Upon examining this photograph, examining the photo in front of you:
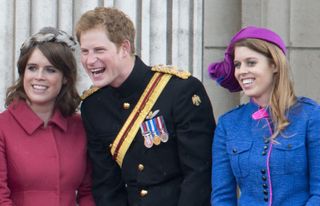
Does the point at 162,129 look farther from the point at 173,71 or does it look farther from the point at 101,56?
the point at 101,56

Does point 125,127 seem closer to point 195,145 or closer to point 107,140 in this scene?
point 107,140

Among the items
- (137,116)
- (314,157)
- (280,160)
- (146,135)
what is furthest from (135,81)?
(314,157)

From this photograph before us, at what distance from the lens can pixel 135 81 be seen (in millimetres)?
4023

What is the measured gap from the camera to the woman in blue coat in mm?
3604

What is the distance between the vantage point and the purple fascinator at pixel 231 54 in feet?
12.4

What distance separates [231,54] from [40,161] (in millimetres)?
1151

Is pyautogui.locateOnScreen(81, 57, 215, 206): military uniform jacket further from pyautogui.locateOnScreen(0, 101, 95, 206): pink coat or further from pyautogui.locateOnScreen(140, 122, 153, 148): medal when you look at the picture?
pyautogui.locateOnScreen(0, 101, 95, 206): pink coat

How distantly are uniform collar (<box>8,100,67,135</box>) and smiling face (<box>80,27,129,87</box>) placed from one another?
1.36 feet

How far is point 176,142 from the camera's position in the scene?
3.96 m

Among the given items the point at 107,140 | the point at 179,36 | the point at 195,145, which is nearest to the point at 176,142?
the point at 195,145

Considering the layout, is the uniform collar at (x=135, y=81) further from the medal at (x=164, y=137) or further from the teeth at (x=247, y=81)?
the teeth at (x=247, y=81)

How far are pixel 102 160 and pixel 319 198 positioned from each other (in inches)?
47.9

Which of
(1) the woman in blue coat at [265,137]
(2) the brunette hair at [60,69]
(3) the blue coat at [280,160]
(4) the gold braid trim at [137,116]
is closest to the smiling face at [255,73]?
(1) the woman in blue coat at [265,137]

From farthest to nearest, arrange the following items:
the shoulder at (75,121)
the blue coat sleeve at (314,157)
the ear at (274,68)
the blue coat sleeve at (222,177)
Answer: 1. the shoulder at (75,121)
2. the blue coat sleeve at (222,177)
3. the ear at (274,68)
4. the blue coat sleeve at (314,157)
